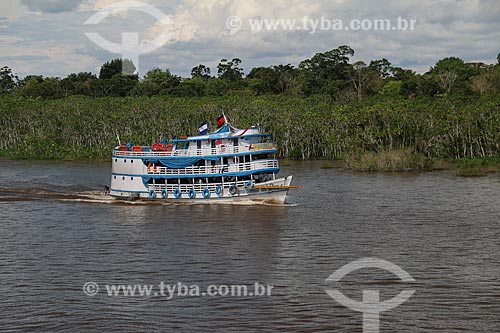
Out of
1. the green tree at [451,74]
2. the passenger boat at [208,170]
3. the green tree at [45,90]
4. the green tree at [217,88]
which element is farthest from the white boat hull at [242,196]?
the green tree at [45,90]

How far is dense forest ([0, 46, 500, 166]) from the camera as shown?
303ft

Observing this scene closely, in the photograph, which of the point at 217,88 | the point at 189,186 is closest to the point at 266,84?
the point at 217,88

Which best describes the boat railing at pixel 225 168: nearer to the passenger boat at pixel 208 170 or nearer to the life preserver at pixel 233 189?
the passenger boat at pixel 208 170

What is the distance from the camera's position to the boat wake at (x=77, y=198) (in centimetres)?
5531

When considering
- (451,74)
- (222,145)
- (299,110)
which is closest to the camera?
(222,145)

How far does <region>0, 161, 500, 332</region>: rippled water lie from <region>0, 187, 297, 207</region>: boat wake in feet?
0.81

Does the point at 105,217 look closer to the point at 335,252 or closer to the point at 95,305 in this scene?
the point at 335,252

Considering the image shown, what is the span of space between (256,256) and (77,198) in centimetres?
2745

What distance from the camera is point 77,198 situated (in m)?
62.0

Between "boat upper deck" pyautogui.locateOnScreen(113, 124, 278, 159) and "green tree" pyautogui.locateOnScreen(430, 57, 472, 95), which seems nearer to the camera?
"boat upper deck" pyautogui.locateOnScreen(113, 124, 278, 159)

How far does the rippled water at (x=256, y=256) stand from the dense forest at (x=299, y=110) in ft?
83.1

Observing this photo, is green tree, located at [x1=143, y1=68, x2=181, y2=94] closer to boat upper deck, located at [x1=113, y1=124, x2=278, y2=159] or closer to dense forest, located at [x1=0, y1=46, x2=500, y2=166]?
dense forest, located at [x1=0, y1=46, x2=500, y2=166]

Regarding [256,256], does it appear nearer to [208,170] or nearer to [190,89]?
[208,170]

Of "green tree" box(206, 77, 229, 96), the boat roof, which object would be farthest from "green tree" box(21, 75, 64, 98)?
the boat roof
